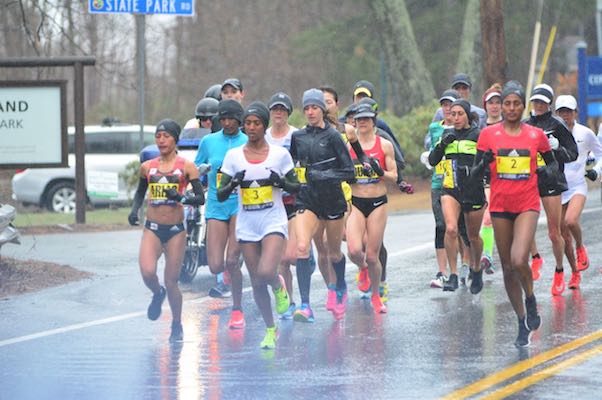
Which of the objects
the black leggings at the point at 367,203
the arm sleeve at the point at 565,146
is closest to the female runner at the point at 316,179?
the black leggings at the point at 367,203

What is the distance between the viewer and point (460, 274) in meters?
14.0

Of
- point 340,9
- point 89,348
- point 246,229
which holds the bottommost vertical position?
point 89,348

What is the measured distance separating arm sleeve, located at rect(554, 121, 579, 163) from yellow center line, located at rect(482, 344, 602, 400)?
7.28 ft

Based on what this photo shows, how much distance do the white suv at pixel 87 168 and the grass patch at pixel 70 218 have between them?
705 millimetres

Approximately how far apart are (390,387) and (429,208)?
49.7ft

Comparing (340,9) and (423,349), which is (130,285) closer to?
(423,349)

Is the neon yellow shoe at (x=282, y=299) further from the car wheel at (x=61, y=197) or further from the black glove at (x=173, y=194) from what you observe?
the car wheel at (x=61, y=197)

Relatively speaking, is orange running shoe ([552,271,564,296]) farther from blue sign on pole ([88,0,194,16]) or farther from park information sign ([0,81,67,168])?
blue sign on pole ([88,0,194,16])

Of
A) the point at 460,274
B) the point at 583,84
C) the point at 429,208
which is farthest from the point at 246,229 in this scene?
the point at 583,84

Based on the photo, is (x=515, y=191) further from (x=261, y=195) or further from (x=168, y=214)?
(x=168, y=214)

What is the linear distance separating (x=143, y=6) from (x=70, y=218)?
18.0ft

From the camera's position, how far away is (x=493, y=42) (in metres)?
26.2

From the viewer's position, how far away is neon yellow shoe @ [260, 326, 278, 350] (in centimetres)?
1044

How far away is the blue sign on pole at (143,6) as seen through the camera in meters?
19.0
